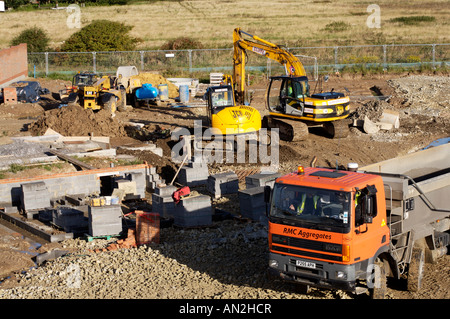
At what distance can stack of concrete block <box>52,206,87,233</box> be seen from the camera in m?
15.5

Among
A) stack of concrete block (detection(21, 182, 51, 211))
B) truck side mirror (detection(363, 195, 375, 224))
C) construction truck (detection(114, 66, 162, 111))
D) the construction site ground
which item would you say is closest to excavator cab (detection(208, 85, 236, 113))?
the construction site ground

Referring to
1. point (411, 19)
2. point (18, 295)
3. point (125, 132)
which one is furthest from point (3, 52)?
point (411, 19)

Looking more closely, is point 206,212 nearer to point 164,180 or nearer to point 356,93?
point 164,180

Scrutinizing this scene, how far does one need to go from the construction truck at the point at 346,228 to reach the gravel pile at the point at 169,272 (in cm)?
97

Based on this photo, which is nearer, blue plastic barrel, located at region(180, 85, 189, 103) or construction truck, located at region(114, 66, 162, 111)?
construction truck, located at region(114, 66, 162, 111)

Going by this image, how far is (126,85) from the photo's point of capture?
3316cm

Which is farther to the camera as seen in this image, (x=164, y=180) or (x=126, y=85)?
(x=126, y=85)

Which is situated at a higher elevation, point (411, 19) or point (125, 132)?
point (411, 19)

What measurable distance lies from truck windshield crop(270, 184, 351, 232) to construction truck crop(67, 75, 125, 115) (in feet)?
64.9

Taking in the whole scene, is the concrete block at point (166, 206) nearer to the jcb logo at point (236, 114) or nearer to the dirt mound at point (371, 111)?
the jcb logo at point (236, 114)

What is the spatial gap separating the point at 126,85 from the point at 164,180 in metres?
15.0

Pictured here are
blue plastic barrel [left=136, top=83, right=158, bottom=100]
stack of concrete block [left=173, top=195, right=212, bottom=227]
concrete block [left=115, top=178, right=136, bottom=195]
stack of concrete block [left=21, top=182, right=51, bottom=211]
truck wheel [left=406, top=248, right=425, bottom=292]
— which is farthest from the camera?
A: blue plastic barrel [left=136, top=83, right=158, bottom=100]

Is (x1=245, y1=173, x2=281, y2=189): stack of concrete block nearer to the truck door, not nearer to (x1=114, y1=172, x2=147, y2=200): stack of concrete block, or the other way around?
(x1=114, y1=172, x2=147, y2=200): stack of concrete block
